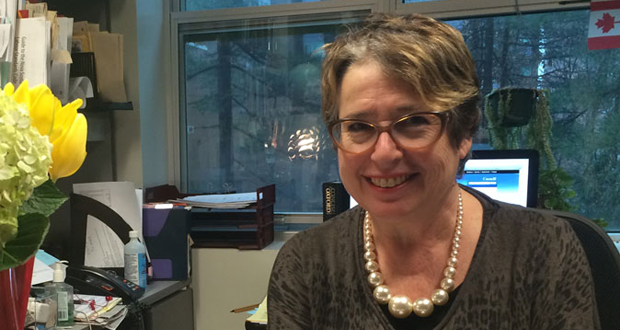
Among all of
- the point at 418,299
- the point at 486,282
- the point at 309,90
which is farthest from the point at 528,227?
the point at 309,90

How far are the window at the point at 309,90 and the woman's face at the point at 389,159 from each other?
4.64 feet

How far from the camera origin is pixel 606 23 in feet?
6.68

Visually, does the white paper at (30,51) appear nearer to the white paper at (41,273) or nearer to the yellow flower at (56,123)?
the white paper at (41,273)

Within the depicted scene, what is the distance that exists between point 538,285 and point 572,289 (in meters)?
0.05

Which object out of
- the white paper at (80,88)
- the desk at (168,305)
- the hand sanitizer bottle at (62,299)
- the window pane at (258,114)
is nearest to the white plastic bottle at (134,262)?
the desk at (168,305)

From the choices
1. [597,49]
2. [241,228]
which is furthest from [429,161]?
[597,49]

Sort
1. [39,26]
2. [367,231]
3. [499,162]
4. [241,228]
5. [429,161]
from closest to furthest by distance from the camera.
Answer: [429,161] < [367,231] < [39,26] < [499,162] < [241,228]

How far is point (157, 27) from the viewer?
7.93 feet

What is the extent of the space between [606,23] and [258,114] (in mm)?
1553

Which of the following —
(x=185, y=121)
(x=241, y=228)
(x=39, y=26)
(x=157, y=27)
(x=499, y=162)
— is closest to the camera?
(x=39, y=26)

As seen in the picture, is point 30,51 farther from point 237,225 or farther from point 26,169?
point 26,169

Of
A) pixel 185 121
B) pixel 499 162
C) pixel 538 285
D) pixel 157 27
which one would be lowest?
pixel 538 285

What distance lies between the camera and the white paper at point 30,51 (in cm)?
147

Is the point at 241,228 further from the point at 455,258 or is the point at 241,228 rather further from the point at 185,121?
the point at 455,258
